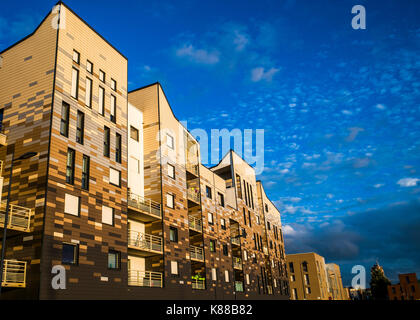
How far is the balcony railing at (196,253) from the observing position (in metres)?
38.3

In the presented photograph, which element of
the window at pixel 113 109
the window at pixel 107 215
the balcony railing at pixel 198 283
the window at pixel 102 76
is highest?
the window at pixel 102 76

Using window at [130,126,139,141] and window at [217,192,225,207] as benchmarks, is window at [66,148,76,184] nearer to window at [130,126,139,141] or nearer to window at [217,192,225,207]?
window at [130,126,139,141]

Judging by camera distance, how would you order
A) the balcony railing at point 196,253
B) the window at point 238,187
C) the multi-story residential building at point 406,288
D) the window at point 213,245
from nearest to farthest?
the balcony railing at point 196,253, the window at point 213,245, the window at point 238,187, the multi-story residential building at point 406,288

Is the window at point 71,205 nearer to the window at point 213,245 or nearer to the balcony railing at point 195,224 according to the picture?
the balcony railing at point 195,224

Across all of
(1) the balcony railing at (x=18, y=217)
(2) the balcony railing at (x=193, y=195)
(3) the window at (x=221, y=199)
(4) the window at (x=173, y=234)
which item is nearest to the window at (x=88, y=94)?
(1) the balcony railing at (x=18, y=217)

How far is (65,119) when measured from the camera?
25.3 metres

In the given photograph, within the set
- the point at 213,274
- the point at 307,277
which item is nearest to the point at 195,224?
the point at 213,274

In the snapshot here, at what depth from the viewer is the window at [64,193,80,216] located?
76.6 ft

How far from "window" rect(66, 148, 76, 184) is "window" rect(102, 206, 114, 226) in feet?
10.9

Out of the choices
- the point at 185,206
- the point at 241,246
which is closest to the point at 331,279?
the point at 241,246

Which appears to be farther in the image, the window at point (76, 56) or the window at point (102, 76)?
the window at point (102, 76)

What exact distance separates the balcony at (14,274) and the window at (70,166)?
5.94 m

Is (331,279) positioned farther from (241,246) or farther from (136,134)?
(136,134)

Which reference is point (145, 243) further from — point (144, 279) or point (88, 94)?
point (88, 94)
